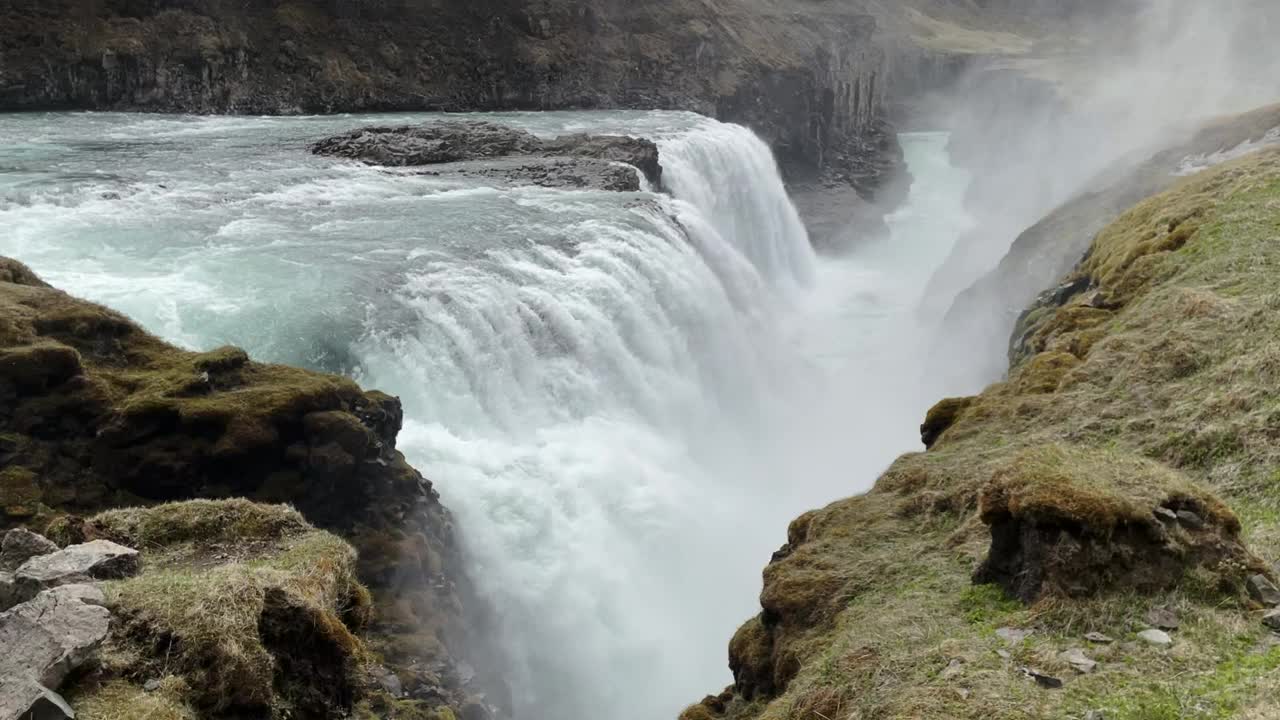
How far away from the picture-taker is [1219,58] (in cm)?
7581

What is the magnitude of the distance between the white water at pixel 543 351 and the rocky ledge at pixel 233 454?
2.32m

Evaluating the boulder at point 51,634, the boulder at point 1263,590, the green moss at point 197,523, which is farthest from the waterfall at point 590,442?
the boulder at point 1263,590

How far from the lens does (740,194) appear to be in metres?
44.9

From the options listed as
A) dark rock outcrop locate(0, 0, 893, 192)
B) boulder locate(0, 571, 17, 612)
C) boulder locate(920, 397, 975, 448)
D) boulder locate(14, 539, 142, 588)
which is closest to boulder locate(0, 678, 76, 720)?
boulder locate(0, 571, 17, 612)

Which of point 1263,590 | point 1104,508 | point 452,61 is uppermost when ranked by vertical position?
point 1104,508

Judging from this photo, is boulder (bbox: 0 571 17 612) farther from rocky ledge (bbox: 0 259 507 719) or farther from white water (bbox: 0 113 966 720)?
white water (bbox: 0 113 966 720)

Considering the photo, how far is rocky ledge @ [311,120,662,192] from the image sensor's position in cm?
3503

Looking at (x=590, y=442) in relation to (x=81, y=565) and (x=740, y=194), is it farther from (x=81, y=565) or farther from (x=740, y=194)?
(x=740, y=194)

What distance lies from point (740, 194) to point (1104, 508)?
3852 cm

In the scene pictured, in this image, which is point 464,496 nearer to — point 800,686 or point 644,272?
point 800,686

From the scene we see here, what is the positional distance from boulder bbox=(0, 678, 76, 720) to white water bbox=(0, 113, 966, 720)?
1074 cm

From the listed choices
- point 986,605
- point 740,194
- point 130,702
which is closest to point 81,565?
point 130,702

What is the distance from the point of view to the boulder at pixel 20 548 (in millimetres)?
7438

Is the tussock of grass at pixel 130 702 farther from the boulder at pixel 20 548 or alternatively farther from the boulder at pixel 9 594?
the boulder at pixel 20 548
